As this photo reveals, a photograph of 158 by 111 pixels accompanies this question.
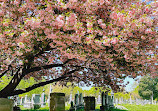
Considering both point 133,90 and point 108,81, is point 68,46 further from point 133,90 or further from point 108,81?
point 133,90

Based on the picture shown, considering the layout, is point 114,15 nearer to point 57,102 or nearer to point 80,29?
point 80,29

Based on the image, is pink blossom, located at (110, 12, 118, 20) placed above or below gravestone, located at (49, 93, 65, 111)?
above

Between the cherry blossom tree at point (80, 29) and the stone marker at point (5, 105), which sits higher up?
the cherry blossom tree at point (80, 29)

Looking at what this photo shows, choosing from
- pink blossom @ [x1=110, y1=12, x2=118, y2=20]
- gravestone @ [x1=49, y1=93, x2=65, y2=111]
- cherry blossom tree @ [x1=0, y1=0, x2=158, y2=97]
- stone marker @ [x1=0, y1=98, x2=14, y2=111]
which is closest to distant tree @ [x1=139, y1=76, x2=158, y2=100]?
cherry blossom tree @ [x1=0, y1=0, x2=158, y2=97]

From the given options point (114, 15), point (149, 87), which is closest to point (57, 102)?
point (114, 15)

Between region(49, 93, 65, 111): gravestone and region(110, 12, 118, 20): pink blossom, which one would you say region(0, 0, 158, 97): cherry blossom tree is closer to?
region(110, 12, 118, 20): pink blossom

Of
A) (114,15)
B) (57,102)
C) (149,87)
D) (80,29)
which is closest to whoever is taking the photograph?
(80,29)

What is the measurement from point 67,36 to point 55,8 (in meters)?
1.45

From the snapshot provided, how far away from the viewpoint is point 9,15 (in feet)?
26.2

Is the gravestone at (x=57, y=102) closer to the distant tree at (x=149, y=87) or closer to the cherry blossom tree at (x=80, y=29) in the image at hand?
the cherry blossom tree at (x=80, y=29)

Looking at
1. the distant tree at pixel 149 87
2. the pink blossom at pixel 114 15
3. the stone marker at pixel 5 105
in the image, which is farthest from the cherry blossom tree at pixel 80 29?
the distant tree at pixel 149 87

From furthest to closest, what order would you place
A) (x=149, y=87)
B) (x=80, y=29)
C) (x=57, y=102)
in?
(x=149, y=87)
(x=57, y=102)
(x=80, y=29)

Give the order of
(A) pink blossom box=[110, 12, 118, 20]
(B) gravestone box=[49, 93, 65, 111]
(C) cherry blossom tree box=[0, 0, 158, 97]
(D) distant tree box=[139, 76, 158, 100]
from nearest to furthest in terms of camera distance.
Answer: (C) cherry blossom tree box=[0, 0, 158, 97], (A) pink blossom box=[110, 12, 118, 20], (B) gravestone box=[49, 93, 65, 111], (D) distant tree box=[139, 76, 158, 100]

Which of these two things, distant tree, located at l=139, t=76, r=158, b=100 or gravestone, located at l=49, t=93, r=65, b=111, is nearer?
gravestone, located at l=49, t=93, r=65, b=111
